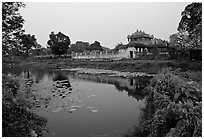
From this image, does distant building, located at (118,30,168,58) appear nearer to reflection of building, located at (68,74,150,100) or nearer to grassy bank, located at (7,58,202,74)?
grassy bank, located at (7,58,202,74)

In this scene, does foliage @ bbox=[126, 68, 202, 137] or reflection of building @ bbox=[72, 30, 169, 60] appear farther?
reflection of building @ bbox=[72, 30, 169, 60]

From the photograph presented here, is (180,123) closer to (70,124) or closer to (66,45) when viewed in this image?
(70,124)

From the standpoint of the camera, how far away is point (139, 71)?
978 inches

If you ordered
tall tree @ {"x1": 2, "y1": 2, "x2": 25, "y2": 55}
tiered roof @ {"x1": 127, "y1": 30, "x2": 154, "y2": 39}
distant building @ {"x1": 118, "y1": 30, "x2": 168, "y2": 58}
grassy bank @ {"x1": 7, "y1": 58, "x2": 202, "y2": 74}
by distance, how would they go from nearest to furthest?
tall tree @ {"x1": 2, "y1": 2, "x2": 25, "y2": 55}, grassy bank @ {"x1": 7, "y1": 58, "x2": 202, "y2": 74}, distant building @ {"x1": 118, "y1": 30, "x2": 168, "y2": 58}, tiered roof @ {"x1": 127, "y1": 30, "x2": 154, "y2": 39}

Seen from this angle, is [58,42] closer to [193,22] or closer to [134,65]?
[134,65]

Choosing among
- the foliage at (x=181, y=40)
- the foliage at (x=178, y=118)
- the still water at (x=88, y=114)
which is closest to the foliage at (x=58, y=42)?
the foliage at (x=181, y=40)

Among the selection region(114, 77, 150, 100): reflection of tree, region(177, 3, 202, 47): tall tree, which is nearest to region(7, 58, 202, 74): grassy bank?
region(177, 3, 202, 47): tall tree

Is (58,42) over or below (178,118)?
over

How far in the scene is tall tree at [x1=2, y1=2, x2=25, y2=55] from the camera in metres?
9.29

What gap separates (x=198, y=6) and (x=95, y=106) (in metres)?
11.6

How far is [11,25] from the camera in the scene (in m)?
9.73

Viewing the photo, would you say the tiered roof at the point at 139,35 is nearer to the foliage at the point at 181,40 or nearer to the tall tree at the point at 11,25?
the foliage at the point at 181,40

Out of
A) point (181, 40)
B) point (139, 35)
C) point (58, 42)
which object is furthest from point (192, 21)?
point (58, 42)

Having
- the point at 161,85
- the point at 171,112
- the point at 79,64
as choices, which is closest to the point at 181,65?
the point at 161,85
